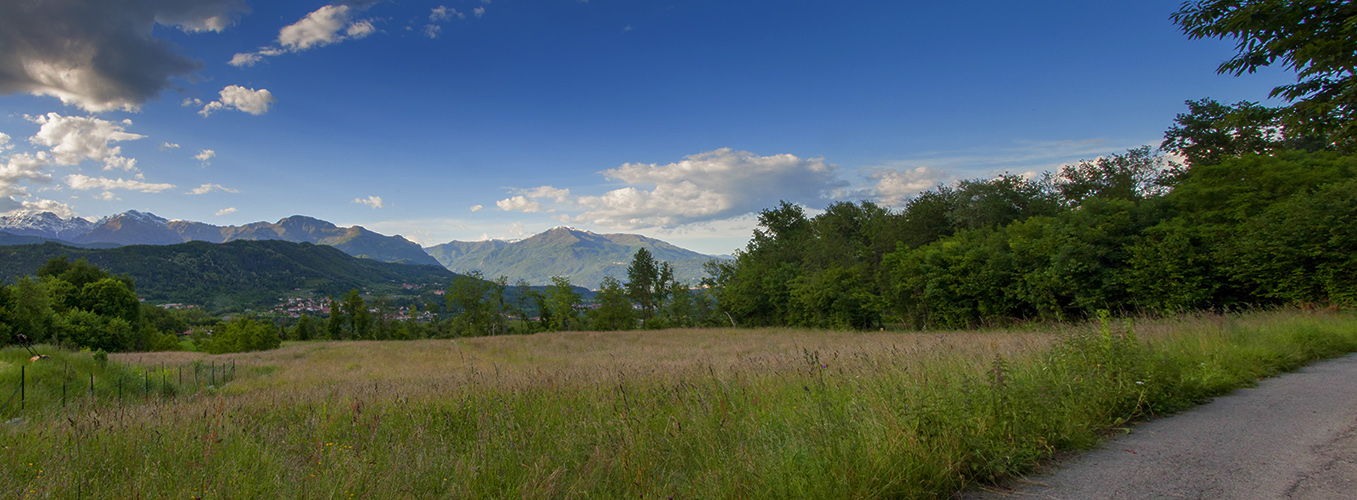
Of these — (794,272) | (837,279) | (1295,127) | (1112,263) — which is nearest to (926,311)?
(837,279)

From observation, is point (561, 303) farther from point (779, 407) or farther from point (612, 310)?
point (779, 407)

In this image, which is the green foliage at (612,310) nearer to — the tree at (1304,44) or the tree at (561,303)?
the tree at (561,303)

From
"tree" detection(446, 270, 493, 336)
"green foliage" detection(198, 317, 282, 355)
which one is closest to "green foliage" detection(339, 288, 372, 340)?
"tree" detection(446, 270, 493, 336)

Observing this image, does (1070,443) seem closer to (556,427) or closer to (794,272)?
(556,427)

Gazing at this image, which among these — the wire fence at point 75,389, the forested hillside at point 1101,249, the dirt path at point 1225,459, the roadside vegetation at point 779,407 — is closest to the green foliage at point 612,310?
the forested hillside at point 1101,249

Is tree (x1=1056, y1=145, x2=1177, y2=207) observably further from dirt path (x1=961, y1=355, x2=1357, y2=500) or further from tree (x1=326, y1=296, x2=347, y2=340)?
tree (x1=326, y1=296, x2=347, y2=340)

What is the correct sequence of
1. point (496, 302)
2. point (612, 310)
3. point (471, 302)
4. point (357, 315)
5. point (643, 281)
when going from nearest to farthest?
point (357, 315)
point (612, 310)
point (471, 302)
point (496, 302)
point (643, 281)

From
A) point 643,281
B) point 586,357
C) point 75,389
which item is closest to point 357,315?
point 643,281

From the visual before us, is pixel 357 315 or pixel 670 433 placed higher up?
pixel 670 433

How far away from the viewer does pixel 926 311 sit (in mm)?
35625

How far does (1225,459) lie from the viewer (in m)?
3.81

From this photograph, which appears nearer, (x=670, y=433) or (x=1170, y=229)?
(x=670, y=433)

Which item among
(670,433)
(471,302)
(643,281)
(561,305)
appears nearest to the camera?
(670,433)

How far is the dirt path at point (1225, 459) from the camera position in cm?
329
